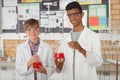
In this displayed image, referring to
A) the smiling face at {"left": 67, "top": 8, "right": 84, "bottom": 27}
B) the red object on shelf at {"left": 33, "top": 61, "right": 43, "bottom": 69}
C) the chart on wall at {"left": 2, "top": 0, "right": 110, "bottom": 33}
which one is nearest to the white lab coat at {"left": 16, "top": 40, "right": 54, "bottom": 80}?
the red object on shelf at {"left": 33, "top": 61, "right": 43, "bottom": 69}

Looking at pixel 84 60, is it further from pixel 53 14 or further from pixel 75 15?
pixel 53 14

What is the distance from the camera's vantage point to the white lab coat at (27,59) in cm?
218

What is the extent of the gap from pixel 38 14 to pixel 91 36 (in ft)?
4.35

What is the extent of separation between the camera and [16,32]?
11.5 feet

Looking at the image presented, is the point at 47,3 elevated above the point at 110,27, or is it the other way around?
the point at 47,3

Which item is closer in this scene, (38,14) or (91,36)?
(91,36)

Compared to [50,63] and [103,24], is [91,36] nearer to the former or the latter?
[50,63]

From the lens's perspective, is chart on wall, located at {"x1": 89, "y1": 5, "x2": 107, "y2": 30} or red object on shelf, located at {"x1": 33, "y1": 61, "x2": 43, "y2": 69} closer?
red object on shelf, located at {"x1": 33, "y1": 61, "x2": 43, "y2": 69}

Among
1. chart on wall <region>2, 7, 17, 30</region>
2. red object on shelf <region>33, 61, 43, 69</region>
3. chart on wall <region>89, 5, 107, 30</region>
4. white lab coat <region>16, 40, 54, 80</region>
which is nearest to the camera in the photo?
red object on shelf <region>33, 61, 43, 69</region>

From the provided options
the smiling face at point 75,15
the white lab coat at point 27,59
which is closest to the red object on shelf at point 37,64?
the white lab coat at point 27,59

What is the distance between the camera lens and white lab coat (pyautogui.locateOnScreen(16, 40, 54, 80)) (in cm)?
218

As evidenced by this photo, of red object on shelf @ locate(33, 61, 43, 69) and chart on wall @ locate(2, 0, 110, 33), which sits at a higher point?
chart on wall @ locate(2, 0, 110, 33)

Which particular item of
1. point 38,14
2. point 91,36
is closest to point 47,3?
point 38,14

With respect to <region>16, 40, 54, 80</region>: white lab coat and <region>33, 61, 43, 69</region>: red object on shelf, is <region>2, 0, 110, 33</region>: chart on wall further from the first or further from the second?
<region>33, 61, 43, 69</region>: red object on shelf
